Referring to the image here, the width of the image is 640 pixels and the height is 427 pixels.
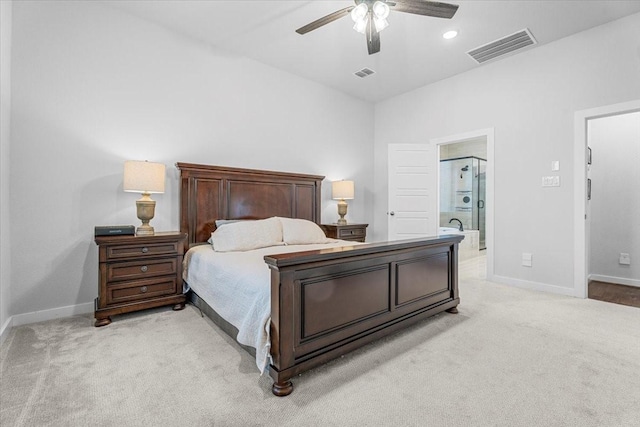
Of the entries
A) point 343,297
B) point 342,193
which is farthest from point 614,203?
point 343,297

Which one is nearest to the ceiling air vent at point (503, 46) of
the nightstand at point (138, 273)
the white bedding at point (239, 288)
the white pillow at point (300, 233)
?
the white pillow at point (300, 233)

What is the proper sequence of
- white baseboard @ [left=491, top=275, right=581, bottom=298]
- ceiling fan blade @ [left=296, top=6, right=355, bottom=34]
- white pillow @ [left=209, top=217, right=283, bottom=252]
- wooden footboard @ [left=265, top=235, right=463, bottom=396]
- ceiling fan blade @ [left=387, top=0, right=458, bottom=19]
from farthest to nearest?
white baseboard @ [left=491, top=275, right=581, bottom=298] → white pillow @ [left=209, top=217, right=283, bottom=252] → ceiling fan blade @ [left=296, top=6, right=355, bottom=34] → ceiling fan blade @ [left=387, top=0, right=458, bottom=19] → wooden footboard @ [left=265, top=235, right=463, bottom=396]

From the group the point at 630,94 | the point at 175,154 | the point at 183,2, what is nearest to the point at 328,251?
the point at 175,154

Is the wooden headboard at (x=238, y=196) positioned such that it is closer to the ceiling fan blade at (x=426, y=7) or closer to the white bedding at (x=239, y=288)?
the white bedding at (x=239, y=288)

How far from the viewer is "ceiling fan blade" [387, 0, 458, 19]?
209cm

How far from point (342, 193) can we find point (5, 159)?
359 centimetres

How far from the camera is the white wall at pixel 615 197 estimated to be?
390 centimetres

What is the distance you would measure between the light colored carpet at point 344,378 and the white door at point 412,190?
7.50ft

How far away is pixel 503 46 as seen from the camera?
3512 millimetres

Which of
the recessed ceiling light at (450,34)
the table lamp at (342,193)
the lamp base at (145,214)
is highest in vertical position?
the recessed ceiling light at (450,34)

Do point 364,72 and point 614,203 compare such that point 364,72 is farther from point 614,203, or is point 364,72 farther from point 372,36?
point 614,203

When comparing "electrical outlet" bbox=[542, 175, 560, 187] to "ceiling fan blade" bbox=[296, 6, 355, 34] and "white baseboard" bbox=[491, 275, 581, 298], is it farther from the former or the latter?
"ceiling fan blade" bbox=[296, 6, 355, 34]

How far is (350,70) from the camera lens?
4207 mm

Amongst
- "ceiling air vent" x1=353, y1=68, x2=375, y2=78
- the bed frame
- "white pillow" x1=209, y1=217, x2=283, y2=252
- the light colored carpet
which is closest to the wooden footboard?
the bed frame
